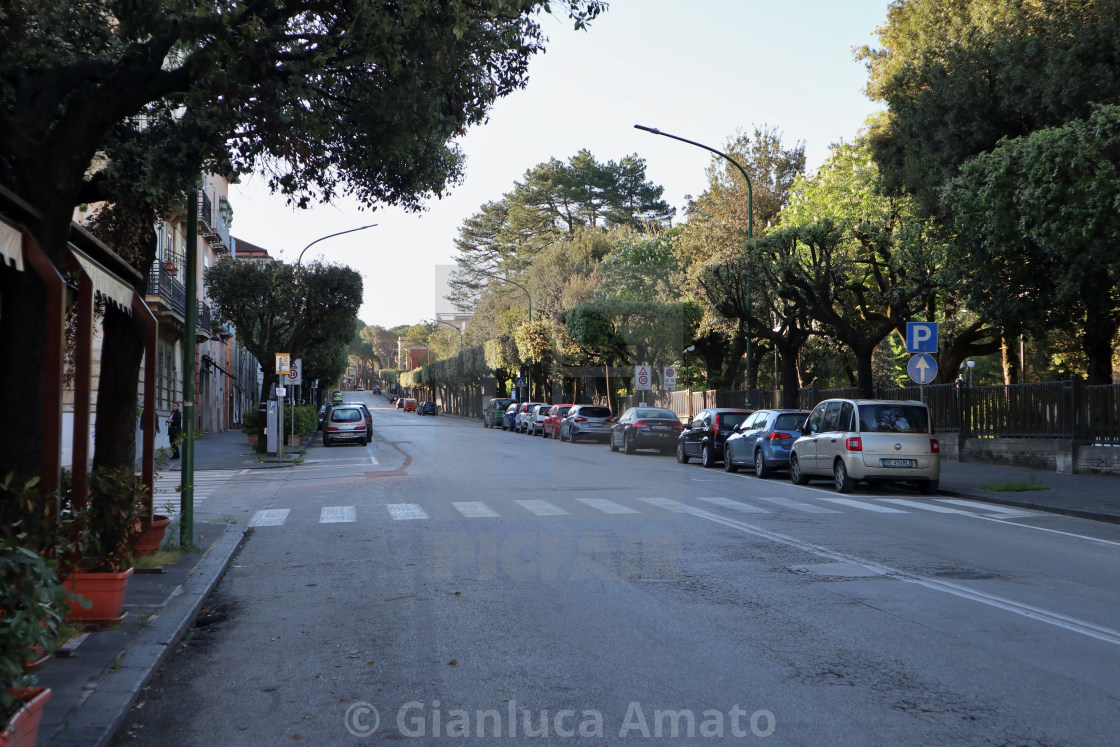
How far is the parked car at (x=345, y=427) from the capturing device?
37.6 meters

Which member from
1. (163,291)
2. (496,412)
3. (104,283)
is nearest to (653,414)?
(163,291)

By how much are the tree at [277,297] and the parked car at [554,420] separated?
10695 millimetres

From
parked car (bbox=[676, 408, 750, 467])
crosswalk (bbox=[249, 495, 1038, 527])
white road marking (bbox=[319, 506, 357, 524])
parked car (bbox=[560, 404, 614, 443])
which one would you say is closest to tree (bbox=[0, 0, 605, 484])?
white road marking (bbox=[319, 506, 357, 524])

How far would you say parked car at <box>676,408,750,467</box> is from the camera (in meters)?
25.2

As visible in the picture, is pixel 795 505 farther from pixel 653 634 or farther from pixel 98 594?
pixel 98 594

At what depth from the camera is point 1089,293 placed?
2153cm

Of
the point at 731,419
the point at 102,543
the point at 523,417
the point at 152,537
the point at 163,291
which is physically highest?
the point at 163,291

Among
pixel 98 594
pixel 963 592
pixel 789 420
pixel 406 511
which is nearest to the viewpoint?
pixel 98 594

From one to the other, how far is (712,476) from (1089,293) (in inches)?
346

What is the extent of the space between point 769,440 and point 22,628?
18982mm

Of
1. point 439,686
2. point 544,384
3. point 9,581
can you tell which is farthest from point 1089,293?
point 544,384

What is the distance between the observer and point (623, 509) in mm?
14609

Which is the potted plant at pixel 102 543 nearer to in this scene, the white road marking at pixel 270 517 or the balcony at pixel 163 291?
the white road marking at pixel 270 517

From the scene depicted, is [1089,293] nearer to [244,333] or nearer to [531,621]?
[531,621]
